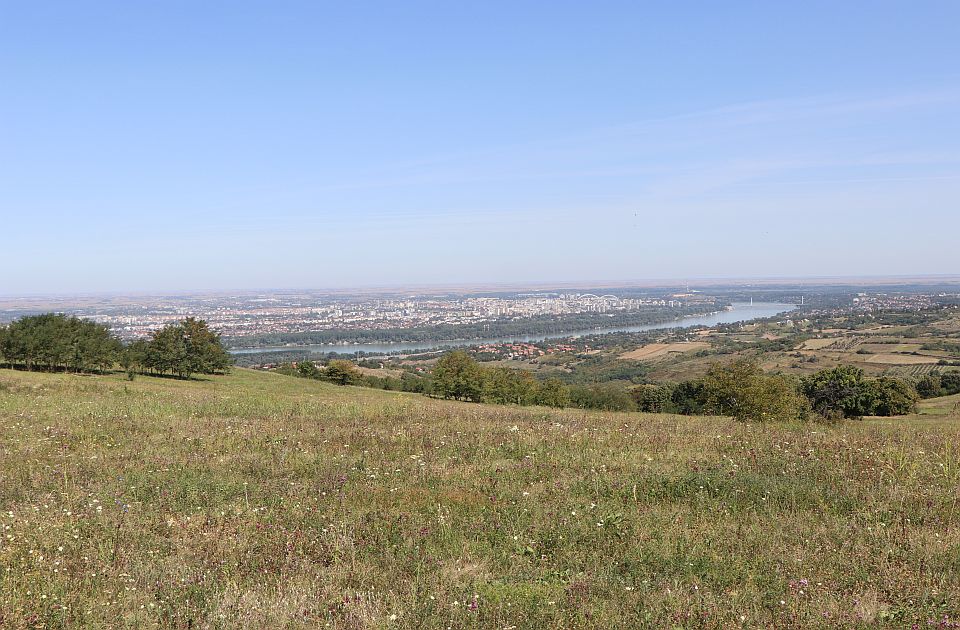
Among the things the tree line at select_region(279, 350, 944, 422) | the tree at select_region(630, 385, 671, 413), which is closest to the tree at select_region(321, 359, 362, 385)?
the tree line at select_region(279, 350, 944, 422)

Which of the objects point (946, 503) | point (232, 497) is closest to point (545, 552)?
point (232, 497)

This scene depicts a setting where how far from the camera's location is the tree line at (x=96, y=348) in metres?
54.9

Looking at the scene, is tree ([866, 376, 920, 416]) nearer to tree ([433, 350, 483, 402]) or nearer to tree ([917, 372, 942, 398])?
tree ([917, 372, 942, 398])

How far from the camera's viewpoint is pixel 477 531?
7.27m

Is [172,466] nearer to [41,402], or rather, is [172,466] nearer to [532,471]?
[532,471]

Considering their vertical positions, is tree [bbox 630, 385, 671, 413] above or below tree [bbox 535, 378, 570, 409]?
below

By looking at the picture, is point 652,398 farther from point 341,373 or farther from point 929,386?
point 341,373

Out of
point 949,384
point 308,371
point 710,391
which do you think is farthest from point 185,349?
point 949,384

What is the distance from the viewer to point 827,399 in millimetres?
66562

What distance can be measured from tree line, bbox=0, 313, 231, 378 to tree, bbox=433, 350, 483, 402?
89.8 ft

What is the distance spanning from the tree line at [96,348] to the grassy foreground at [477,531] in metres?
53.0

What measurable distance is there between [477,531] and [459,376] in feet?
181

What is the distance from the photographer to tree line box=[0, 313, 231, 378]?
54875 millimetres

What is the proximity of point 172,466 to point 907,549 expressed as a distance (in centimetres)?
1148
